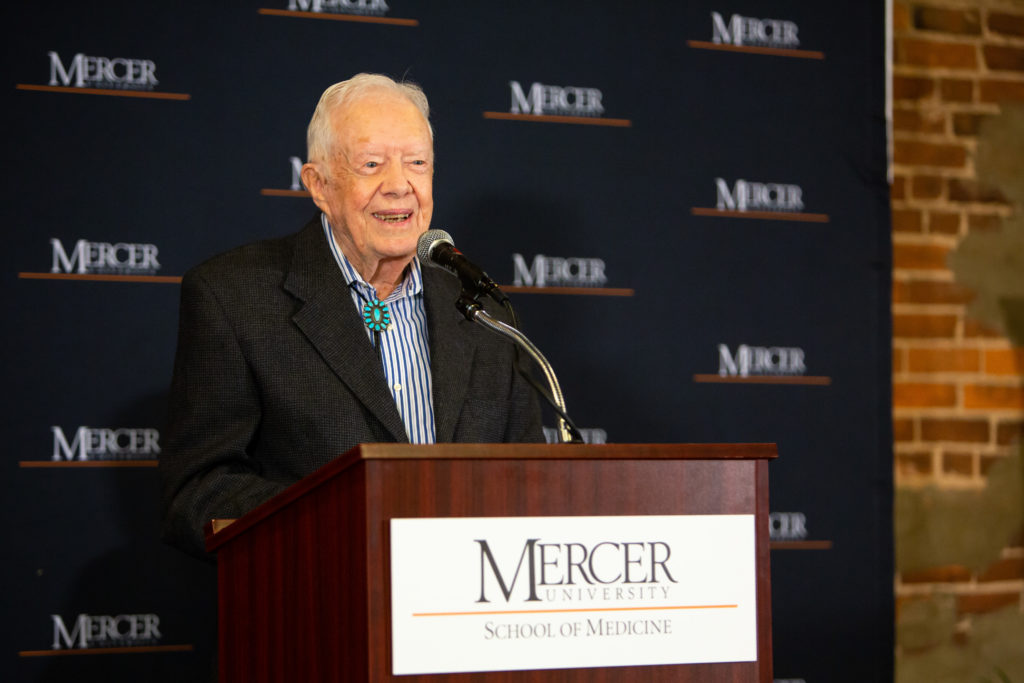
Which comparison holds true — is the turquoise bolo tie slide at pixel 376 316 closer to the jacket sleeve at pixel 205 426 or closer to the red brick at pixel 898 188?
the jacket sleeve at pixel 205 426

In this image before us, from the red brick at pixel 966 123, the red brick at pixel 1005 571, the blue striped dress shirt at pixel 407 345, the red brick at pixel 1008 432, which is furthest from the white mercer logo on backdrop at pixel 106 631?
the red brick at pixel 966 123

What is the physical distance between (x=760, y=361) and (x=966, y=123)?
1005 mm

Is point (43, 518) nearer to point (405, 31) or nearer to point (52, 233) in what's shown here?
point (52, 233)

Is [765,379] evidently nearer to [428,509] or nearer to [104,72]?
[104,72]

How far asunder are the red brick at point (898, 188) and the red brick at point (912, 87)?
0.25 metres

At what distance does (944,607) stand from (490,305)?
170 centimetres

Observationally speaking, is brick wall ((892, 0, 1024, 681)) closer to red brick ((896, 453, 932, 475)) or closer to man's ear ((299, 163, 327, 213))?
red brick ((896, 453, 932, 475))

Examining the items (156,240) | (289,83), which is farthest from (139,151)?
(289,83)

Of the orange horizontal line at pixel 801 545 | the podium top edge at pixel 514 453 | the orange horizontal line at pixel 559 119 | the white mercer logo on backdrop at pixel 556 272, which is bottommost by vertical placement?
the orange horizontal line at pixel 801 545

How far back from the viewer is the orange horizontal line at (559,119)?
3184mm

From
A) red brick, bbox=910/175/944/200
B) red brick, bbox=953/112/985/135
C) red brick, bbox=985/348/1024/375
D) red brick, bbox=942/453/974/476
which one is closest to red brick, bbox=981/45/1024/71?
red brick, bbox=953/112/985/135

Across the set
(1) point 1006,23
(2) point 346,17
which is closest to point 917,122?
(1) point 1006,23

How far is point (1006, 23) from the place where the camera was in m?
3.54

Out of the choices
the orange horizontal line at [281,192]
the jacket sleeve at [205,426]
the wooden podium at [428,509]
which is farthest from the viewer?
the orange horizontal line at [281,192]
